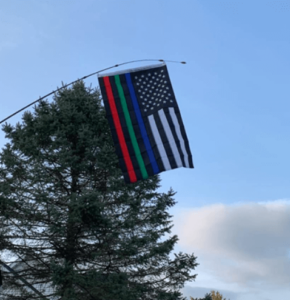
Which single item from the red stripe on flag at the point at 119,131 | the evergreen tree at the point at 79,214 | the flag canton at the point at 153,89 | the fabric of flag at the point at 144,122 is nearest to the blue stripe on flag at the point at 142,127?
the fabric of flag at the point at 144,122

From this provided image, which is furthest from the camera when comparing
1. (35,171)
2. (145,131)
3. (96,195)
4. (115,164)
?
(115,164)

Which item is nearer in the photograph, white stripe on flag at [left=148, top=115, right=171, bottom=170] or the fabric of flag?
white stripe on flag at [left=148, top=115, right=171, bottom=170]

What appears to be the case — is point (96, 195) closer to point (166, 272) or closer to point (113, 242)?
point (113, 242)

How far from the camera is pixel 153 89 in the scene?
15.2 m

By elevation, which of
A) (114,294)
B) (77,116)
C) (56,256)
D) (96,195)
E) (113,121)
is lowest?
(114,294)

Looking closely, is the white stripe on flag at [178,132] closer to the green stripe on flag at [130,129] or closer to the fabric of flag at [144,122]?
the fabric of flag at [144,122]

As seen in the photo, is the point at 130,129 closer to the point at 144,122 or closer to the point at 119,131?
the point at 119,131

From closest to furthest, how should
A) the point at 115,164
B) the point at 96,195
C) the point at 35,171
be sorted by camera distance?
the point at 96,195, the point at 35,171, the point at 115,164

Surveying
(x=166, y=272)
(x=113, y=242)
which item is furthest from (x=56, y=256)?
(x=166, y=272)

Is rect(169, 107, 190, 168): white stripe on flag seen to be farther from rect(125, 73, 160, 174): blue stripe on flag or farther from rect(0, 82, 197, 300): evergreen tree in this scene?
rect(0, 82, 197, 300): evergreen tree

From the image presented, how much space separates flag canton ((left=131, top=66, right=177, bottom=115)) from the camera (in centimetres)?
1499

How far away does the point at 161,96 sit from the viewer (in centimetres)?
1508

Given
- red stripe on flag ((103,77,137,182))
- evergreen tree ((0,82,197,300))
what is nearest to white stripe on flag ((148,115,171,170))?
red stripe on flag ((103,77,137,182))

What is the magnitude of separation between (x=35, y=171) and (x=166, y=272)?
701 centimetres
